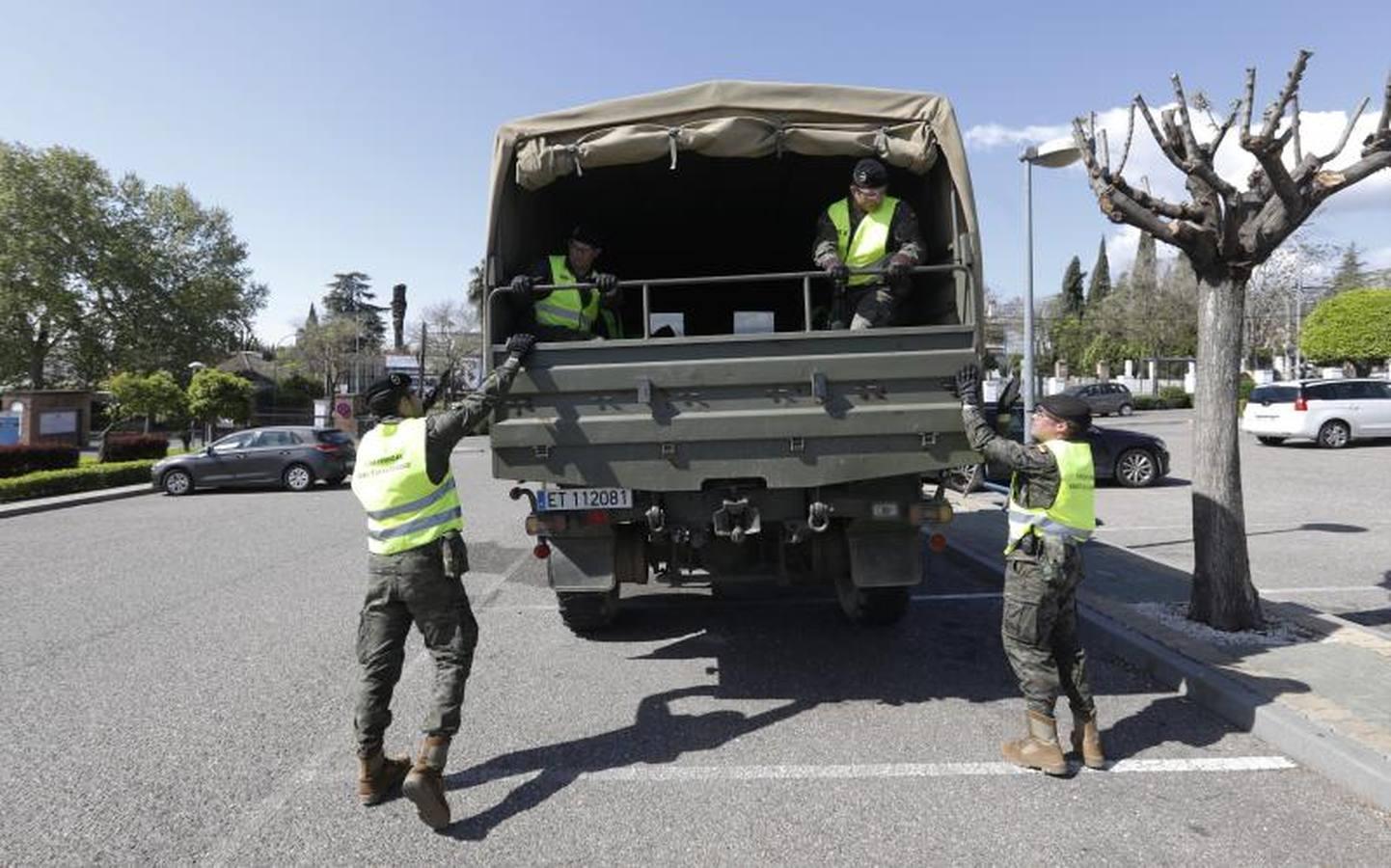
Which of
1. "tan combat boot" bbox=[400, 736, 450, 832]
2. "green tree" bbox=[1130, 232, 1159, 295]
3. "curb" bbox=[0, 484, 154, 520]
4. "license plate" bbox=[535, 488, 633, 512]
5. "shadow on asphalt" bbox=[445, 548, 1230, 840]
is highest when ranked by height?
"green tree" bbox=[1130, 232, 1159, 295]

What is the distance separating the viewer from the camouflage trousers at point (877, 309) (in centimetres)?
490

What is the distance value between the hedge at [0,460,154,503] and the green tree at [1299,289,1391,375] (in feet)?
148

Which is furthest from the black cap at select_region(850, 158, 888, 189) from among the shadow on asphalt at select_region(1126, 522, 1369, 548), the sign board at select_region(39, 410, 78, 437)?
the sign board at select_region(39, 410, 78, 437)

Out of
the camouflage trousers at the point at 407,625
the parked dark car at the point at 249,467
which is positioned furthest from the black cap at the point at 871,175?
the parked dark car at the point at 249,467

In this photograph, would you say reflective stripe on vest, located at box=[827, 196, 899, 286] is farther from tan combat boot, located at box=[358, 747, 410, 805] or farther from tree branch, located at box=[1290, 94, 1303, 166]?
tan combat boot, located at box=[358, 747, 410, 805]

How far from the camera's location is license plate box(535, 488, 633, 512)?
452 centimetres

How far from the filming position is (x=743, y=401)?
4277 millimetres

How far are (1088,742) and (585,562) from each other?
2.69 meters

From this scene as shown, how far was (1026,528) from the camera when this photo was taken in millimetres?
3873

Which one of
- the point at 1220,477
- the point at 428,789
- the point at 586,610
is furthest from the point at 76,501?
the point at 1220,477

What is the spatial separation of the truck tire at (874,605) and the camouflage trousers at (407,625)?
2586 millimetres

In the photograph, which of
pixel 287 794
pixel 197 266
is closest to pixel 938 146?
pixel 287 794

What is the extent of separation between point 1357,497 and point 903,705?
36.2 ft

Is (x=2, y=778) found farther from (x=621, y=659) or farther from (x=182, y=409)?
(x=182, y=409)
